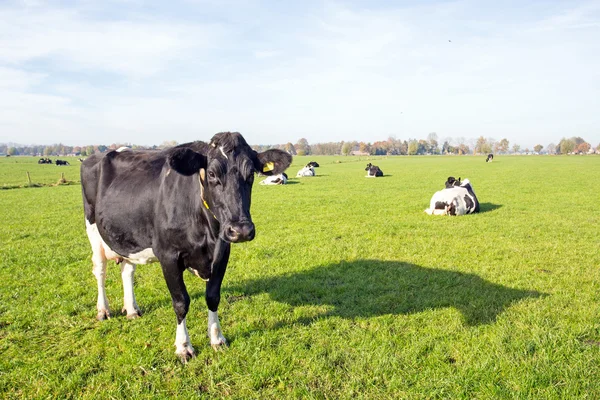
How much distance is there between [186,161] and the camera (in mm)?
3842

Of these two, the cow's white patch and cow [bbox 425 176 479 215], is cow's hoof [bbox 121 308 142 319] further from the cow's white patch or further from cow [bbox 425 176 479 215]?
cow [bbox 425 176 479 215]

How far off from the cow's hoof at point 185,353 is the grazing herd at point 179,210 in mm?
11

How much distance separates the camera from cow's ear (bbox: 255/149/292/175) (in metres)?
4.23

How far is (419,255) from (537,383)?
4519 millimetres

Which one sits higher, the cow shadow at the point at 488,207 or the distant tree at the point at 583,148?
the distant tree at the point at 583,148

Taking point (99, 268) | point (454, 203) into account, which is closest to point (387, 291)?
point (99, 268)

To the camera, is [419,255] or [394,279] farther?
[419,255]

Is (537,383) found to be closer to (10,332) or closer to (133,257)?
(133,257)

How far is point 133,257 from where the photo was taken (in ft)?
16.3

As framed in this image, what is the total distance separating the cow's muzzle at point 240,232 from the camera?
3.46 metres

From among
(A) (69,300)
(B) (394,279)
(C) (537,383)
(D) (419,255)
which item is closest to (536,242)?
(D) (419,255)

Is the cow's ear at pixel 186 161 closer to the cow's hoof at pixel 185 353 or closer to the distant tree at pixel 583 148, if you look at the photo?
the cow's hoof at pixel 185 353

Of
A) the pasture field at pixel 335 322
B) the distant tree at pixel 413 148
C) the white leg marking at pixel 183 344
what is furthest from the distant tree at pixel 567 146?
the white leg marking at pixel 183 344

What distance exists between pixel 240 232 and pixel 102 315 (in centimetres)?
322
